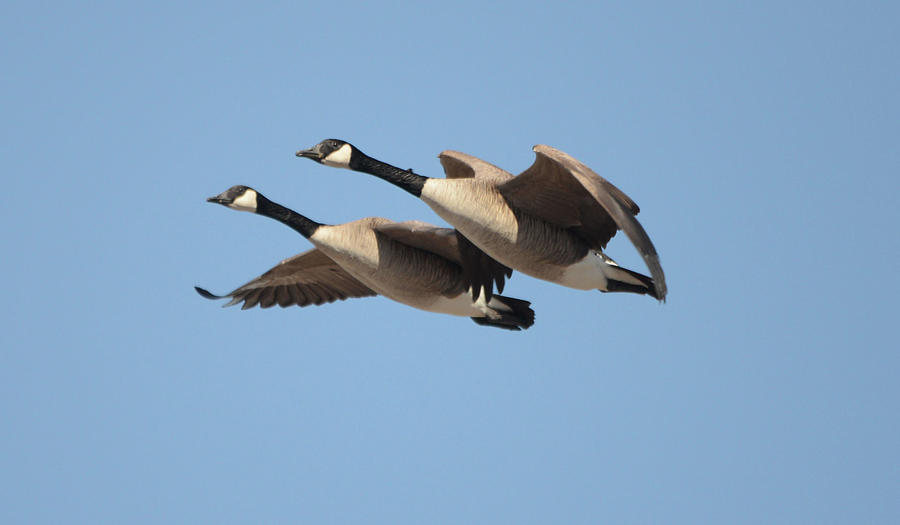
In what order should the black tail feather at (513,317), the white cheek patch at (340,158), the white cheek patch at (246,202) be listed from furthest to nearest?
1. the black tail feather at (513,317)
2. the white cheek patch at (246,202)
3. the white cheek patch at (340,158)

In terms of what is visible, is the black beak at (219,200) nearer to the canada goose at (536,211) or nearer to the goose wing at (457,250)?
the canada goose at (536,211)

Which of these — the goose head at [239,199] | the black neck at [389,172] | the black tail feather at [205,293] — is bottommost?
the black tail feather at [205,293]

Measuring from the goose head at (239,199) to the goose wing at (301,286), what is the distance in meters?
1.10

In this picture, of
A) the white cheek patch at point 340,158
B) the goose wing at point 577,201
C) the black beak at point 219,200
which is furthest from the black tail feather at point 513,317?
the black beak at point 219,200

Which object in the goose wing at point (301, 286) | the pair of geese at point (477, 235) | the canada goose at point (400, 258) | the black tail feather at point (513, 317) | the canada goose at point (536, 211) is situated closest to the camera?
the canada goose at point (536, 211)

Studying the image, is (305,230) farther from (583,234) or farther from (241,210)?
(583,234)

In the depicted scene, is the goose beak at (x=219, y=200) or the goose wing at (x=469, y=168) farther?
the goose beak at (x=219, y=200)

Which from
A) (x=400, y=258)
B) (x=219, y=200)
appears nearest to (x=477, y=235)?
(x=400, y=258)

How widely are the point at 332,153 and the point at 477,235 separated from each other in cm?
188

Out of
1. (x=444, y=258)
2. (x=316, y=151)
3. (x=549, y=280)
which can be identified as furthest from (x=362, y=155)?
(x=549, y=280)

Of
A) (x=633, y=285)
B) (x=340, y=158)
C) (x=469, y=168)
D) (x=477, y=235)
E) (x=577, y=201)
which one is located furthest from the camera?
(x=469, y=168)

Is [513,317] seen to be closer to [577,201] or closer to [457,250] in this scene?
[457,250]

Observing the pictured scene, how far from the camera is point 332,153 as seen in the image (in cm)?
1286

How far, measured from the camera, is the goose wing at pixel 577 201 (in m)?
10.6
